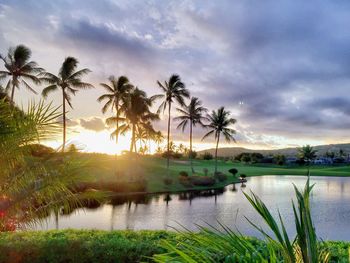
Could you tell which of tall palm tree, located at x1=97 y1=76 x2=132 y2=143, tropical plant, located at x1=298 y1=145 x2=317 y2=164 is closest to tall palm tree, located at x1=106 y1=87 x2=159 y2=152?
tall palm tree, located at x1=97 y1=76 x2=132 y2=143

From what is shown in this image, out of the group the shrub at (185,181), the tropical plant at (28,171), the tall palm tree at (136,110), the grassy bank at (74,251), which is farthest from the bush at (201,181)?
the tropical plant at (28,171)

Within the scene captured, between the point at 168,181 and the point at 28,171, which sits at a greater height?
the point at 28,171

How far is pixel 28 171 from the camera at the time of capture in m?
7.39

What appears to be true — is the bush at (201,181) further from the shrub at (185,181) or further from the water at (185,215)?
the water at (185,215)

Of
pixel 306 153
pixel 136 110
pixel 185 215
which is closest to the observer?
pixel 185 215

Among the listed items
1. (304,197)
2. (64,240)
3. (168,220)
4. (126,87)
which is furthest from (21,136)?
(126,87)

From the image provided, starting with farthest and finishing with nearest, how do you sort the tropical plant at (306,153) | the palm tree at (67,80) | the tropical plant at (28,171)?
the tropical plant at (306,153)
the palm tree at (67,80)
the tropical plant at (28,171)

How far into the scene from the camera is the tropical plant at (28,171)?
22.2 ft

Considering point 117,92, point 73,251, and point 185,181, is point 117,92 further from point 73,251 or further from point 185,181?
point 73,251

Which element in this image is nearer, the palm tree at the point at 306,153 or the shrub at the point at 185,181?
the shrub at the point at 185,181

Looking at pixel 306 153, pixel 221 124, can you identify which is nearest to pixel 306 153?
pixel 306 153

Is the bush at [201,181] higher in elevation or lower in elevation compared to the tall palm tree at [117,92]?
lower

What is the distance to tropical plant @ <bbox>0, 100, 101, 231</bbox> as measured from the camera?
6765 mm

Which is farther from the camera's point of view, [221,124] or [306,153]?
[306,153]
